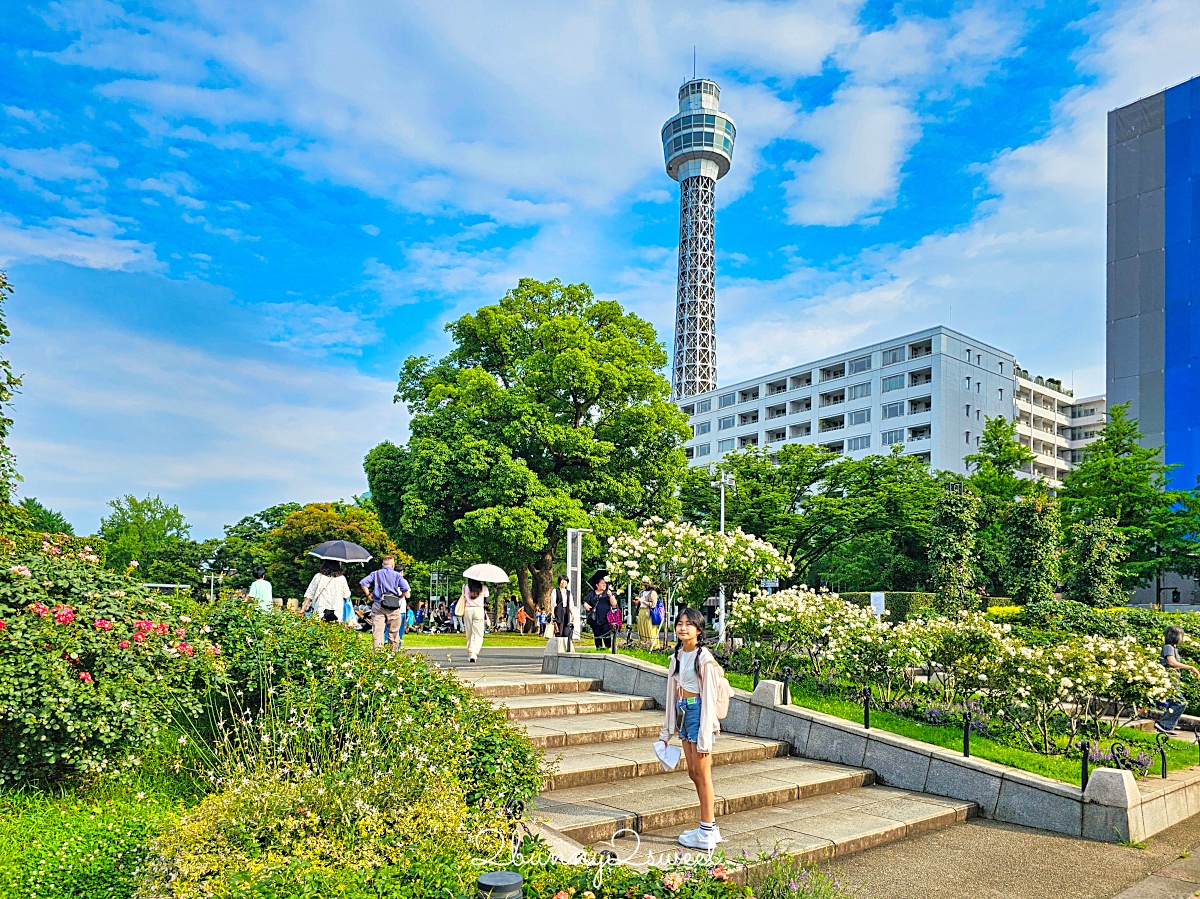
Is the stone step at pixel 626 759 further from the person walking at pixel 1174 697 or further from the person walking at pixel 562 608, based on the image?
the person walking at pixel 562 608

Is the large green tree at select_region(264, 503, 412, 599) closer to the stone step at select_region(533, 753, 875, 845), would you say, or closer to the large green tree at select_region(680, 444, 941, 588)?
the large green tree at select_region(680, 444, 941, 588)

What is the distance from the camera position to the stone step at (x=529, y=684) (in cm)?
1142

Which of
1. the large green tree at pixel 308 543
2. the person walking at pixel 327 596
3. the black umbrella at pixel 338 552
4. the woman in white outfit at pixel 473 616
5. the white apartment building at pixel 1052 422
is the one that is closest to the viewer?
the person walking at pixel 327 596

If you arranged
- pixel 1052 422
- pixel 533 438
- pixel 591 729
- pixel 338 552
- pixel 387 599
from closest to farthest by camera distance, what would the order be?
pixel 591 729, pixel 387 599, pixel 338 552, pixel 533 438, pixel 1052 422

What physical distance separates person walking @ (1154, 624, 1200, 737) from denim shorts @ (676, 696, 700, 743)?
7215mm

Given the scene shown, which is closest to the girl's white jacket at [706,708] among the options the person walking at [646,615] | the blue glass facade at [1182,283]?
the person walking at [646,615]

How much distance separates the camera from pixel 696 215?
116 metres

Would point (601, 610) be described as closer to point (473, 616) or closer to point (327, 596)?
point (473, 616)

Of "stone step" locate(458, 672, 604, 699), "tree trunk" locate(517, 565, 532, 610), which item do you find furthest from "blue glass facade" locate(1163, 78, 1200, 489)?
"stone step" locate(458, 672, 604, 699)

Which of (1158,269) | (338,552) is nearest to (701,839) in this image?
(338,552)

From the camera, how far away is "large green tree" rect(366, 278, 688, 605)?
95.1ft

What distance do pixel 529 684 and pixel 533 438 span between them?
18.9 meters

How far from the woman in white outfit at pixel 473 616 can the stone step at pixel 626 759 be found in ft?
23.0

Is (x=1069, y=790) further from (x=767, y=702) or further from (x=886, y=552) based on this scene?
(x=886, y=552)
